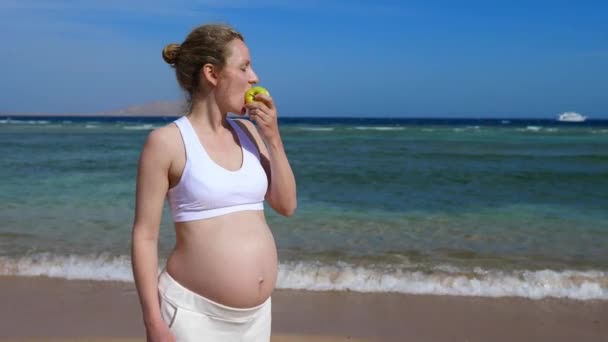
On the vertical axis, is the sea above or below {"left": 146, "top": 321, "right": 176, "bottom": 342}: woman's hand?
below

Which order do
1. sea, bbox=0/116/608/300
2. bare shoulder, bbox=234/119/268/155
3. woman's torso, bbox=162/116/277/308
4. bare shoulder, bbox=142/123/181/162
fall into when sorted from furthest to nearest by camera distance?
1. sea, bbox=0/116/608/300
2. bare shoulder, bbox=234/119/268/155
3. woman's torso, bbox=162/116/277/308
4. bare shoulder, bbox=142/123/181/162

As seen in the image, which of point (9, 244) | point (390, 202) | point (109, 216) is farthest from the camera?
point (390, 202)

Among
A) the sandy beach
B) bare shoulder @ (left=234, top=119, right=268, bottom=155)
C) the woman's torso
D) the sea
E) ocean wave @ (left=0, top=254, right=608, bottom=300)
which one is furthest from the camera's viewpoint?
the sea

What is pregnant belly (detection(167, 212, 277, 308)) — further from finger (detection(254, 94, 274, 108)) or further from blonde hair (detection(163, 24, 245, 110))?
blonde hair (detection(163, 24, 245, 110))

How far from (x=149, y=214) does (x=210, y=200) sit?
0.20 m

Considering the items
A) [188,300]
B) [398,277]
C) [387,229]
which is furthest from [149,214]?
[387,229]

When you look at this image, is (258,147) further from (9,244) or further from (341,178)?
(341,178)

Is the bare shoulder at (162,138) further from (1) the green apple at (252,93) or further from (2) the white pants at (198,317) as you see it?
(2) the white pants at (198,317)

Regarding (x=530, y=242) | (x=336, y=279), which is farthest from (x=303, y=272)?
(x=530, y=242)

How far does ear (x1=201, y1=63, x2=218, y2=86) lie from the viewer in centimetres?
224

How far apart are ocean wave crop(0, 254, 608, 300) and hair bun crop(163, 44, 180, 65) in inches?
179

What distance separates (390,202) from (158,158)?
10.1 meters

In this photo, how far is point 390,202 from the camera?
11.9 metres

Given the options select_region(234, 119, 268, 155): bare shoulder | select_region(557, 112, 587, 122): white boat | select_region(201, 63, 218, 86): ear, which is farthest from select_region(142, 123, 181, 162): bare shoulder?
select_region(557, 112, 587, 122): white boat
